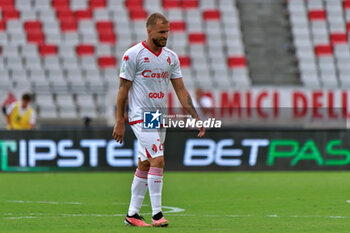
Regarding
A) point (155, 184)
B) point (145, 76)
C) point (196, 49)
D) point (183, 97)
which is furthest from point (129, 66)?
point (196, 49)

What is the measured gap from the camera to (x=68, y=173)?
17.2 m

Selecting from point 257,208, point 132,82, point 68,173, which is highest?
point 132,82

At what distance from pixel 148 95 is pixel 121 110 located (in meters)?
0.31

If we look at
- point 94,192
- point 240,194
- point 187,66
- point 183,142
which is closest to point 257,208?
point 240,194

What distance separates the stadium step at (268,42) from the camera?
2775cm

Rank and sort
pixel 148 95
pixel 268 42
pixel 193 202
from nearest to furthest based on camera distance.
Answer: pixel 148 95, pixel 193 202, pixel 268 42

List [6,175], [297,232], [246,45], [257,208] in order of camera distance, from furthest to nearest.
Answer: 1. [246,45]
2. [6,175]
3. [257,208]
4. [297,232]

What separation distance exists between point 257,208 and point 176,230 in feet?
8.64

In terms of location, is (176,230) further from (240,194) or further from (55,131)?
(55,131)

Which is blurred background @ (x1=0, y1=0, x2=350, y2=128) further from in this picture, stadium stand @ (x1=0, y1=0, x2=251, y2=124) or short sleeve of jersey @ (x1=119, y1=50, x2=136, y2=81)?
short sleeve of jersey @ (x1=119, y1=50, x2=136, y2=81)

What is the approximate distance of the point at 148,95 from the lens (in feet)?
25.3

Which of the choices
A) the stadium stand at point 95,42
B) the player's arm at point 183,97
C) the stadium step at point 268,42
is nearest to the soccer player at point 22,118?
the stadium stand at point 95,42

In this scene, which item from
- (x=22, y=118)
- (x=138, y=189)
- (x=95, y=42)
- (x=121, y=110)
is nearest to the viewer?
(x=121, y=110)

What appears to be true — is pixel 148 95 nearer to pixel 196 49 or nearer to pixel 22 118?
pixel 22 118
